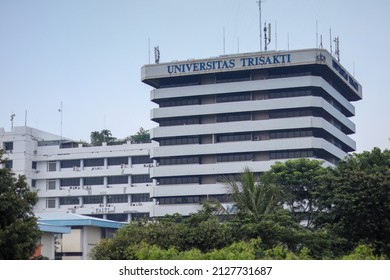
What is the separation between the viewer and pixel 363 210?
32.8 metres

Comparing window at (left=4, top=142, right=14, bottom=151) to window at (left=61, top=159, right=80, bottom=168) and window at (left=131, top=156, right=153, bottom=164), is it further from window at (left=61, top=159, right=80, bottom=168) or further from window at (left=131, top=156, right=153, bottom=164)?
Result: window at (left=131, top=156, right=153, bottom=164)

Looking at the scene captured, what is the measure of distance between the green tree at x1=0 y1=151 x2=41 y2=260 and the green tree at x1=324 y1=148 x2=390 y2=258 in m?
14.8

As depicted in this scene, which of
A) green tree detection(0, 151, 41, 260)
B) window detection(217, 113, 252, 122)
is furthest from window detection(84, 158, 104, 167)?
green tree detection(0, 151, 41, 260)

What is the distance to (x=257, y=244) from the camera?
29609mm

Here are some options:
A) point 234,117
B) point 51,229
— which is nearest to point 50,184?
point 234,117

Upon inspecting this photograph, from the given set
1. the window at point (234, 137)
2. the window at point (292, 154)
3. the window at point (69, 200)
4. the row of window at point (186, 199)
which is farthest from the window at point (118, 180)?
the window at point (292, 154)

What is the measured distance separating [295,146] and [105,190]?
91.3ft

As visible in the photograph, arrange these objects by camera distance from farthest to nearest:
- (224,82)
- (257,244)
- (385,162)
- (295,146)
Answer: (224,82), (295,146), (385,162), (257,244)

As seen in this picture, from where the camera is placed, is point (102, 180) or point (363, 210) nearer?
point (363, 210)

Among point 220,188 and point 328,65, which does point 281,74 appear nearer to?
point 328,65

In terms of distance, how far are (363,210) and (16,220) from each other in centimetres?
1611

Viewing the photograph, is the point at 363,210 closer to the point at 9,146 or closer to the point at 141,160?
the point at 141,160

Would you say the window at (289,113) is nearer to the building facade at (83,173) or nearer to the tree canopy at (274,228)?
the building facade at (83,173)
